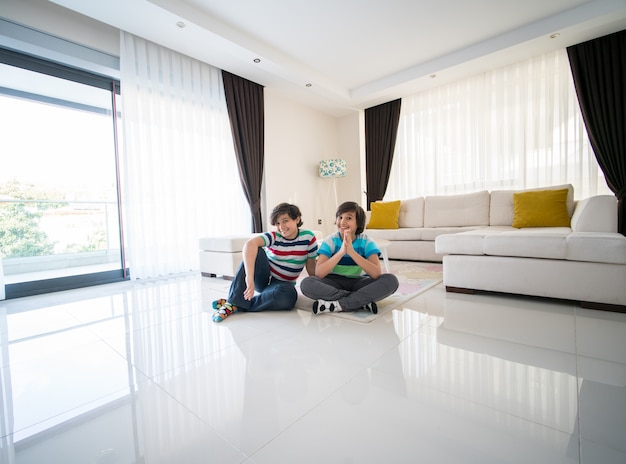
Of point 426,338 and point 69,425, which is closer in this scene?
point 69,425

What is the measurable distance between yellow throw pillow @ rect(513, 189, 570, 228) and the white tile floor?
166cm

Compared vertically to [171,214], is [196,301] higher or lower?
lower

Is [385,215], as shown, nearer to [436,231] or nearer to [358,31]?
[436,231]

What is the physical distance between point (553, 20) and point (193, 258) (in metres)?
4.80

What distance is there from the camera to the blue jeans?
189 centimetres

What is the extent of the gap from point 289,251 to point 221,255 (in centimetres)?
146

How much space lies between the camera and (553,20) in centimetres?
316

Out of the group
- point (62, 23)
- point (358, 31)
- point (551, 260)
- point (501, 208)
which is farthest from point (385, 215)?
point (62, 23)

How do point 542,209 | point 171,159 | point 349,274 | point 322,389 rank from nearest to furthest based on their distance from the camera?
point 322,389 < point 349,274 < point 542,209 < point 171,159

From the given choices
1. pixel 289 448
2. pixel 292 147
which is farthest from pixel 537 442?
pixel 292 147

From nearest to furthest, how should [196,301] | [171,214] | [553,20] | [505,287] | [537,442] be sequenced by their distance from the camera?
[537,442] → [505,287] → [196,301] → [553,20] → [171,214]

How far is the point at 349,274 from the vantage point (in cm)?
199

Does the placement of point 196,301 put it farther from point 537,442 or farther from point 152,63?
point 152,63

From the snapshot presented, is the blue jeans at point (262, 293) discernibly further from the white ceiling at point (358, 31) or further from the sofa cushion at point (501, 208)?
the sofa cushion at point (501, 208)
